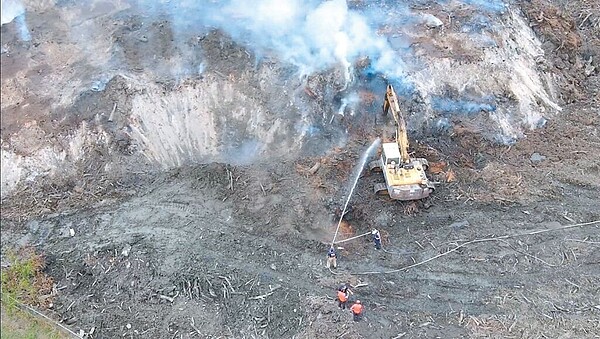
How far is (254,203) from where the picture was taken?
17.1 metres

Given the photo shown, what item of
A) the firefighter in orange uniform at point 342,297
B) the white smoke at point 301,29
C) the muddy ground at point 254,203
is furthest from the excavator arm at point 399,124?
the firefighter in orange uniform at point 342,297

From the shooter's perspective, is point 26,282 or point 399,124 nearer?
point 26,282

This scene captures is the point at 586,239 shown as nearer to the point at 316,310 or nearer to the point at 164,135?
the point at 316,310

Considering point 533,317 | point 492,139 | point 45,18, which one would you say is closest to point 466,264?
point 533,317

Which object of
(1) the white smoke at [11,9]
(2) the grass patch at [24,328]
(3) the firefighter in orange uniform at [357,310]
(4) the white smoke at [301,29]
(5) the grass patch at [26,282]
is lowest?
(3) the firefighter in orange uniform at [357,310]

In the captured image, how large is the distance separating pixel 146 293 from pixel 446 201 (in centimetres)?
850

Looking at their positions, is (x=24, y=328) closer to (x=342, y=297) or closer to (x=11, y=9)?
(x=342, y=297)

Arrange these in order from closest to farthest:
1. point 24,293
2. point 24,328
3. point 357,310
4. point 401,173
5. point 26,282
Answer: point 357,310 → point 24,328 → point 24,293 → point 26,282 → point 401,173

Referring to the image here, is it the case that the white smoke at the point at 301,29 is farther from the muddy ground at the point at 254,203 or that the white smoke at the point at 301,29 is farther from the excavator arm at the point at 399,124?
the excavator arm at the point at 399,124

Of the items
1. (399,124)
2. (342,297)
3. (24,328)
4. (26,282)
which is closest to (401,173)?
(399,124)

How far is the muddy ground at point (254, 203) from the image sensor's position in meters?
14.9

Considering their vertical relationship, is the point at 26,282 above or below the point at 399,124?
below

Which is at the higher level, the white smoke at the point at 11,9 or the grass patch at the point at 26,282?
the white smoke at the point at 11,9

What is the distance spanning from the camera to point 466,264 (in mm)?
15859
